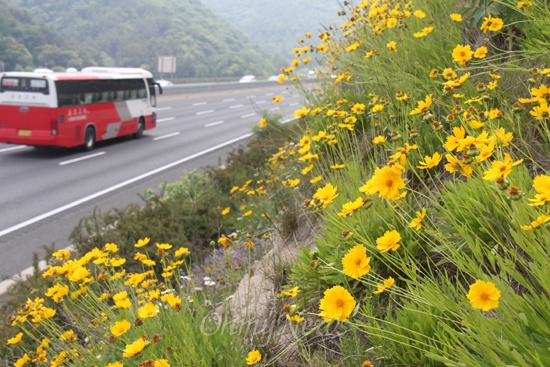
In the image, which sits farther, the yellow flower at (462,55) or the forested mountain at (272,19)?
the forested mountain at (272,19)

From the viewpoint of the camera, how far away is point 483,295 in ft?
5.57

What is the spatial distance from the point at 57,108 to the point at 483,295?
16.5 m

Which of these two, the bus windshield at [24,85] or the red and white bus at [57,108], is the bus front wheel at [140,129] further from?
the bus windshield at [24,85]

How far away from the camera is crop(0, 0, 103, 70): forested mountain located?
60.8 m

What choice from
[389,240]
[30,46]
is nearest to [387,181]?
[389,240]

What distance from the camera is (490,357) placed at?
1.72 m

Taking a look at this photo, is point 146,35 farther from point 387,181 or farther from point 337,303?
point 337,303

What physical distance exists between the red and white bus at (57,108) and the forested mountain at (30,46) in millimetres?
44380

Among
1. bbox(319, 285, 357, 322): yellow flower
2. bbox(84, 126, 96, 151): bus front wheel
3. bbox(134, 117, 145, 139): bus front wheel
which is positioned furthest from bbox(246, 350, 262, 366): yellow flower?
bbox(134, 117, 145, 139): bus front wheel

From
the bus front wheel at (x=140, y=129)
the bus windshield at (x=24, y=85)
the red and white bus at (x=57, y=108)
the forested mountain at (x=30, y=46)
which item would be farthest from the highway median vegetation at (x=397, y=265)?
the forested mountain at (x=30, y=46)

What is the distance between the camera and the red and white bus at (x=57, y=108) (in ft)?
54.2

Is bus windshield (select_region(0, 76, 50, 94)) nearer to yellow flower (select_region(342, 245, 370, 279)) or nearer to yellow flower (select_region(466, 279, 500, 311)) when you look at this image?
yellow flower (select_region(342, 245, 370, 279))

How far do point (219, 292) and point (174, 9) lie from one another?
400ft

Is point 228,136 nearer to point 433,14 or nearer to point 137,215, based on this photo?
point 137,215
